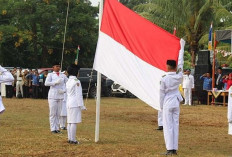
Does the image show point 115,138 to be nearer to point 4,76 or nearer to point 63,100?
point 63,100

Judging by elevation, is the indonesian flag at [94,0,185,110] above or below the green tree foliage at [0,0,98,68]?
below

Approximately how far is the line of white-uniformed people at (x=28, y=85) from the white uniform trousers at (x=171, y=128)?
71.9 ft

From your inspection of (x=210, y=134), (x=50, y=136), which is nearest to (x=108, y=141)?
(x=50, y=136)

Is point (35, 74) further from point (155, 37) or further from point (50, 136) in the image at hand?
point (155, 37)

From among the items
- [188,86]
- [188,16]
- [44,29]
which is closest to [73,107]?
[188,86]

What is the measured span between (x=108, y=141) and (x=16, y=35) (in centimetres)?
3171

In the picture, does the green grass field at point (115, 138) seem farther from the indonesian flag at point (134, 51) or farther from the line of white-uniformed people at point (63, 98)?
the indonesian flag at point (134, 51)

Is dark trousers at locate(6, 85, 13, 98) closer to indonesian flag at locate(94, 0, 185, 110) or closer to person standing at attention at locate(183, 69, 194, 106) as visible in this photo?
person standing at attention at locate(183, 69, 194, 106)

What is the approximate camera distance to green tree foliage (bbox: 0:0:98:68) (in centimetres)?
4159

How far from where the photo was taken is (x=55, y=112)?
14.3 m

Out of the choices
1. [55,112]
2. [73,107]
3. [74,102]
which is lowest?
[55,112]

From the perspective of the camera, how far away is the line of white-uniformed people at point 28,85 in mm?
32031

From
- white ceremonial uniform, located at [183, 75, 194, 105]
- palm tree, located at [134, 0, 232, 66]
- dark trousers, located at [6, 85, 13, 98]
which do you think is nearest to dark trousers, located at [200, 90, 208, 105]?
white ceremonial uniform, located at [183, 75, 194, 105]

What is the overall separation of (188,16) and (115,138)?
27.5 metres
